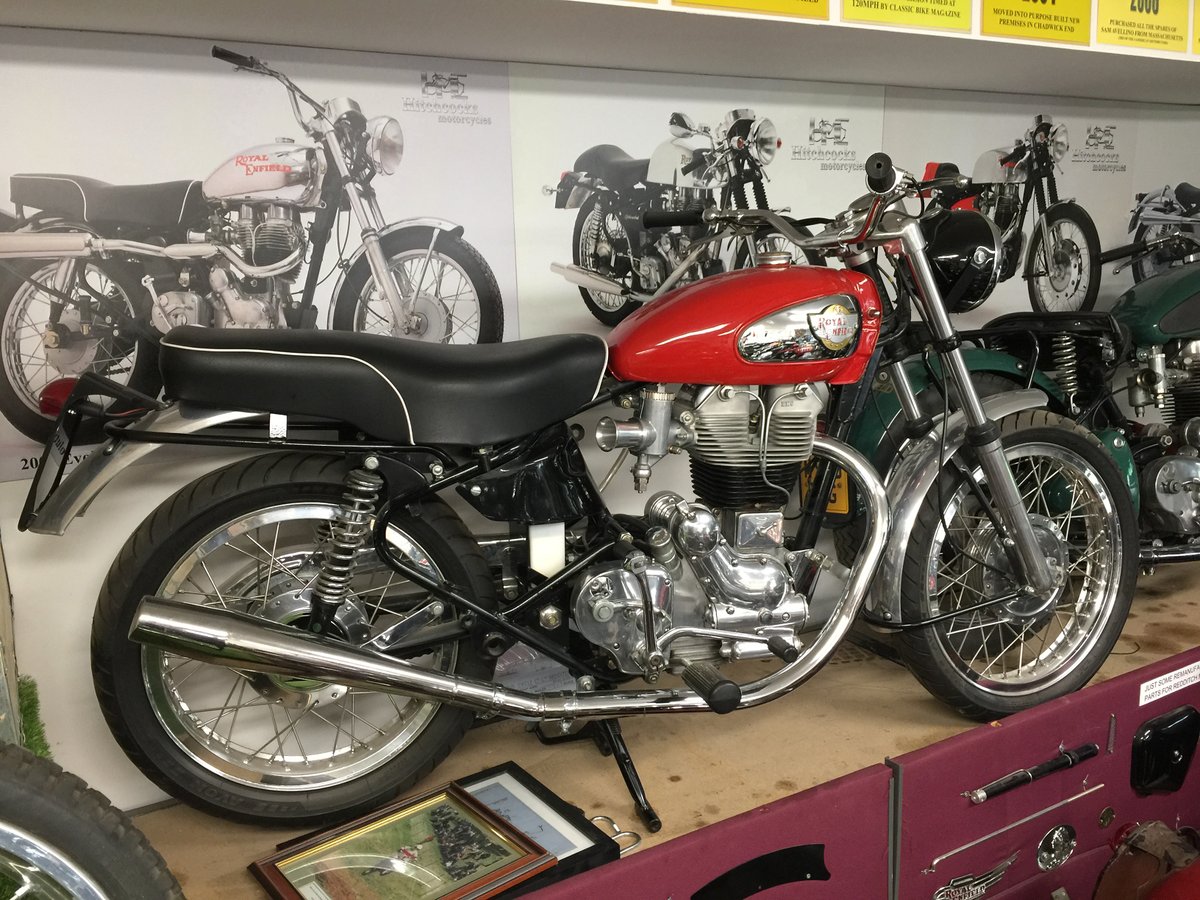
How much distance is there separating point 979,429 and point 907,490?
170 millimetres

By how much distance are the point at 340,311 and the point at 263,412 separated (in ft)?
1.65

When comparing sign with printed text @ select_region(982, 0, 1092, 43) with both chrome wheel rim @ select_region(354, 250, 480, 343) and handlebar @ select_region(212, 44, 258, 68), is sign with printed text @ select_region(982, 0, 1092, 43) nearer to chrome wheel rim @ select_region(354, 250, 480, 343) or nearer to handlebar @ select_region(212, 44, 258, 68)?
chrome wheel rim @ select_region(354, 250, 480, 343)

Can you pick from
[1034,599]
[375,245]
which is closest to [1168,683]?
[1034,599]

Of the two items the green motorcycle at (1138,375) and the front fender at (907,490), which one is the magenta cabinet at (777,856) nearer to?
the front fender at (907,490)

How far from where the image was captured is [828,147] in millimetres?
2172

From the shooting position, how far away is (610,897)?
1170 mm

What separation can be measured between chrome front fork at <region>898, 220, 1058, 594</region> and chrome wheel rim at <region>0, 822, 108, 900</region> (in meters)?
1.47

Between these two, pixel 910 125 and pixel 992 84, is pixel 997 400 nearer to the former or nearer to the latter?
pixel 910 125

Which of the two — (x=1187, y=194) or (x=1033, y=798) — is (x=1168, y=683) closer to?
(x=1033, y=798)

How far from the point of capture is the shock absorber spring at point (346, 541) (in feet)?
4.41

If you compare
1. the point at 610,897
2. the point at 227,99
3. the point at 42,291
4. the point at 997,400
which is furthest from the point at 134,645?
the point at 997,400

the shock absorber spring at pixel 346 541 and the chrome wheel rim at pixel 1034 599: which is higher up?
the shock absorber spring at pixel 346 541

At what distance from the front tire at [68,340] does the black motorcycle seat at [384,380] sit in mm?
325

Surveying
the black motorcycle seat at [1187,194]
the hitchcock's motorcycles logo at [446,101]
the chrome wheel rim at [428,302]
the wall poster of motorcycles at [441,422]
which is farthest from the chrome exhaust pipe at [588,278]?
the black motorcycle seat at [1187,194]
